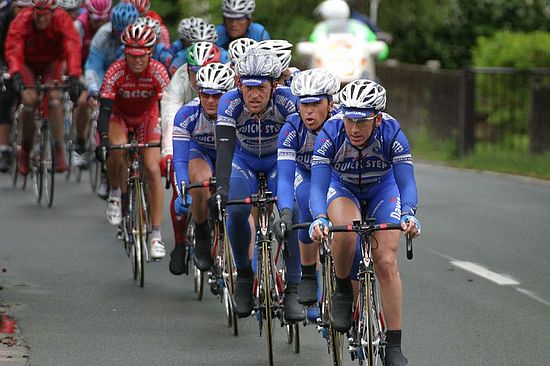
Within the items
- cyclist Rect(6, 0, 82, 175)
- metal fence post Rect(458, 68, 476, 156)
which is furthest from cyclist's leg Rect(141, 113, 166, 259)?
metal fence post Rect(458, 68, 476, 156)

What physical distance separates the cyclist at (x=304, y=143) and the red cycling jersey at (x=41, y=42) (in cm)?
667

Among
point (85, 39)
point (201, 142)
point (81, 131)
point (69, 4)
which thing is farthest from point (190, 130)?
point (69, 4)

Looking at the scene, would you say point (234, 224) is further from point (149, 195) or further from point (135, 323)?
point (149, 195)

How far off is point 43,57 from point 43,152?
1.02 m

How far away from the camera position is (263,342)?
10.3 meters

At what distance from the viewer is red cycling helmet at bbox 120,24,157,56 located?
12.6m

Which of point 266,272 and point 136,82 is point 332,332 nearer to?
point 266,272

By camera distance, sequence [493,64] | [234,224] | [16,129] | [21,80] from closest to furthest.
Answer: [234,224]
[21,80]
[16,129]
[493,64]

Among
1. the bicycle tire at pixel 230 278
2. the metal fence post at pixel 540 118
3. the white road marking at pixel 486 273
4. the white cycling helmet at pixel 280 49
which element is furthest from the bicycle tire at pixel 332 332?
the metal fence post at pixel 540 118

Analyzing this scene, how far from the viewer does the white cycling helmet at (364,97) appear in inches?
336

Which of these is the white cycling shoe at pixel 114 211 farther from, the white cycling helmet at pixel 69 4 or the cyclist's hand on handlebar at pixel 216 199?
the white cycling helmet at pixel 69 4

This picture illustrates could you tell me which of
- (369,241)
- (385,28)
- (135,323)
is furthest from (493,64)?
(369,241)

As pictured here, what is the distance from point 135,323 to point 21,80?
18.9 feet

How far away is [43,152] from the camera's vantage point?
54.3 feet
